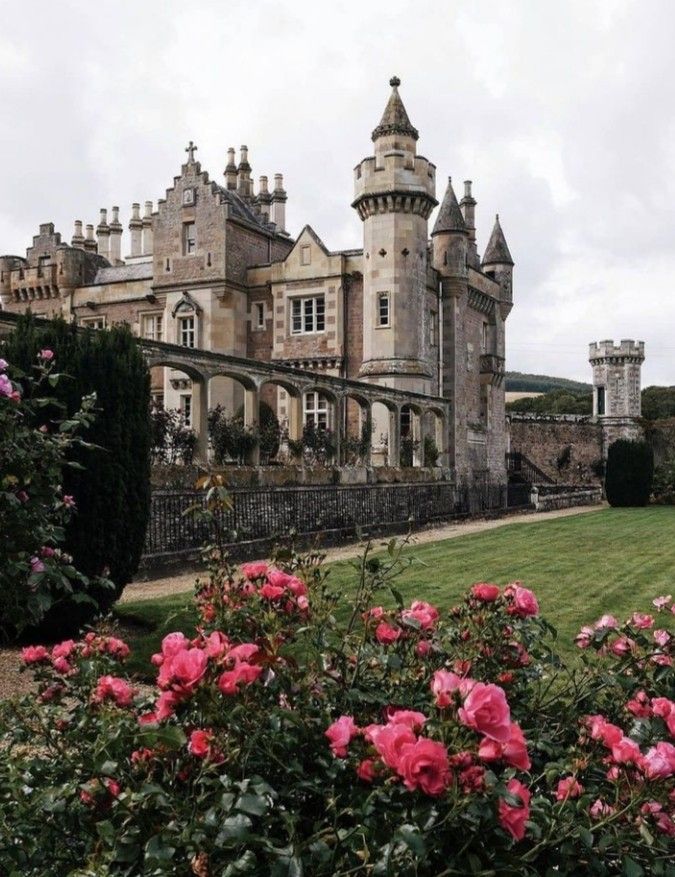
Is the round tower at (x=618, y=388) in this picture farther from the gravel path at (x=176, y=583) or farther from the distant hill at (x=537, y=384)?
the distant hill at (x=537, y=384)

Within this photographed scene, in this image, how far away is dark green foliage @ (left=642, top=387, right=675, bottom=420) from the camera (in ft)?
233

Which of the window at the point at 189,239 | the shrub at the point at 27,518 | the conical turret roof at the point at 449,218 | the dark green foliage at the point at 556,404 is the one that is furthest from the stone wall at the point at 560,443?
the shrub at the point at 27,518

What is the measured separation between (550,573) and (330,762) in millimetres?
11583

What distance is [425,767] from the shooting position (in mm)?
1927

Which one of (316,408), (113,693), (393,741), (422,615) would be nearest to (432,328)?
(316,408)

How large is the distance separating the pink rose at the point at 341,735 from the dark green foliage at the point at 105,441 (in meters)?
6.50

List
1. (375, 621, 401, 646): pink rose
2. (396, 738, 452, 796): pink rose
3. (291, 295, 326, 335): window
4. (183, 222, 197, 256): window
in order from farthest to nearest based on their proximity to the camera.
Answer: (183, 222, 197, 256): window, (291, 295, 326, 335): window, (375, 621, 401, 646): pink rose, (396, 738, 452, 796): pink rose

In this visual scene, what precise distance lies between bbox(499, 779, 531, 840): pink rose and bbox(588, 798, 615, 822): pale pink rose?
34 cm

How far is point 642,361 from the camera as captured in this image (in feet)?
164

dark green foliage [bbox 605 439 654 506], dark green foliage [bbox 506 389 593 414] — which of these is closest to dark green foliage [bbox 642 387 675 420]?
dark green foliage [bbox 506 389 593 414]

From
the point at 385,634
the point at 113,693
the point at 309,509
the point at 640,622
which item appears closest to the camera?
the point at 113,693

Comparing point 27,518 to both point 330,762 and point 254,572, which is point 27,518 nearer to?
point 254,572

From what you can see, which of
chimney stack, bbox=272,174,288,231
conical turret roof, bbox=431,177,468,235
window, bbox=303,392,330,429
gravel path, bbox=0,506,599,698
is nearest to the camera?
gravel path, bbox=0,506,599,698

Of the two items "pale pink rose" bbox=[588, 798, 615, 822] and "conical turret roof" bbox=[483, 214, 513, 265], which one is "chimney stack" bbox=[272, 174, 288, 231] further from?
"pale pink rose" bbox=[588, 798, 615, 822]
